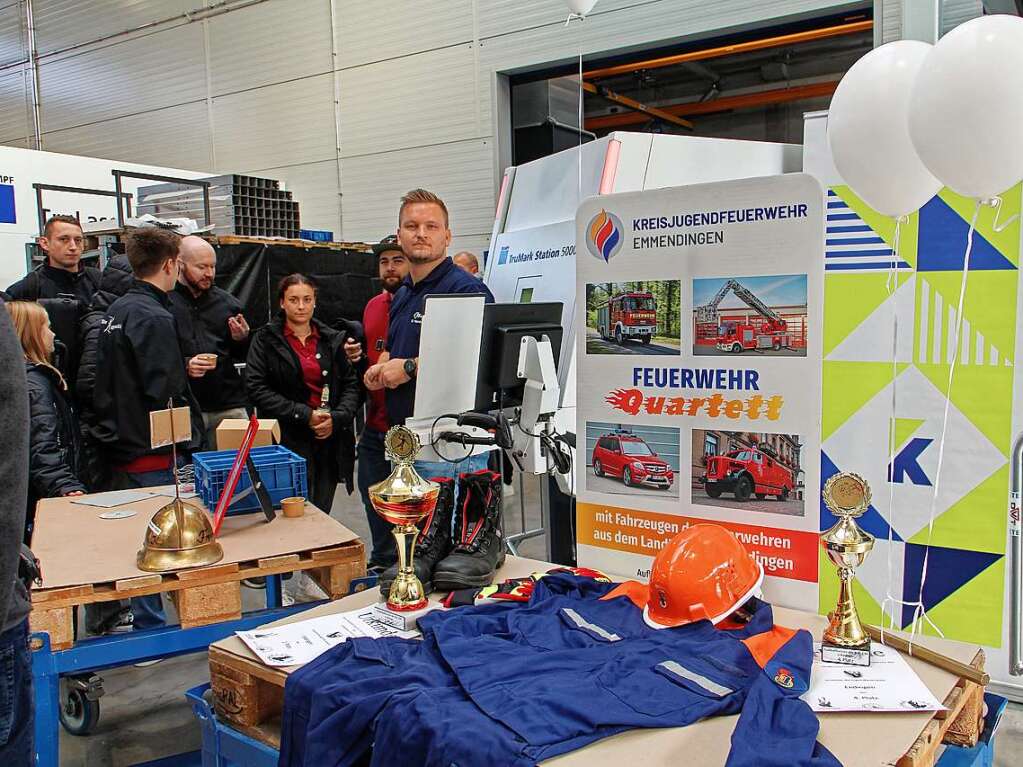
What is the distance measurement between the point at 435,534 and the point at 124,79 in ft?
36.4

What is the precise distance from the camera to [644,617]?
1723mm

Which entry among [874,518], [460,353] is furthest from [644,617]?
[874,518]

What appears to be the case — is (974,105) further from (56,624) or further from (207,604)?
(56,624)

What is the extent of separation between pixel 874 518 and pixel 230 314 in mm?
3218

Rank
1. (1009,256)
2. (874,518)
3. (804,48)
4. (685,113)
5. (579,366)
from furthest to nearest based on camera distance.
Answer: (685,113) < (804,48) < (874,518) < (1009,256) < (579,366)

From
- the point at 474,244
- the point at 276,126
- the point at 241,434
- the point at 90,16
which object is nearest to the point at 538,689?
the point at 241,434

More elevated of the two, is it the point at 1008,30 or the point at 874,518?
the point at 1008,30

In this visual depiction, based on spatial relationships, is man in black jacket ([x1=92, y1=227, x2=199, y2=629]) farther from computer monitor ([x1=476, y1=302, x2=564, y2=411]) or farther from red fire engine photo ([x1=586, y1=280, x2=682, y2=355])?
red fire engine photo ([x1=586, y1=280, x2=682, y2=355])

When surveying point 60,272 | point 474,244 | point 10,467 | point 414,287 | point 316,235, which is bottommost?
point 10,467

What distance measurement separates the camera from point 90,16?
36.9 ft

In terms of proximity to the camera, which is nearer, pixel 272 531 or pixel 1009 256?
pixel 272 531

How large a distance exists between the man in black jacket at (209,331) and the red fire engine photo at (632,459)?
2466 mm

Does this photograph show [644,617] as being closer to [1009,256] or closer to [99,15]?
[1009,256]

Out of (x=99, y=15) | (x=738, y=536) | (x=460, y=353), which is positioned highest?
(x=99, y=15)
